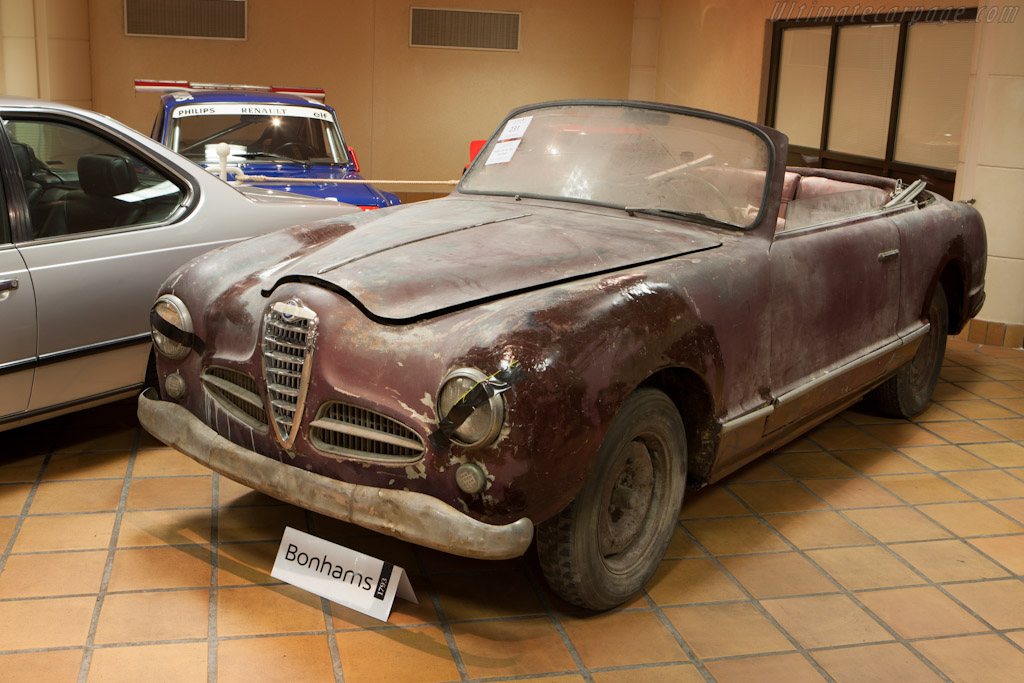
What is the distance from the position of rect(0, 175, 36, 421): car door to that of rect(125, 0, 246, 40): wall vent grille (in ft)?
25.9

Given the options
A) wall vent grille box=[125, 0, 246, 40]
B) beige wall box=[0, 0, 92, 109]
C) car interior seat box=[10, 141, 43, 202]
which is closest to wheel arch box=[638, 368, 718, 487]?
car interior seat box=[10, 141, 43, 202]

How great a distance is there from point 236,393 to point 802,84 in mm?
7499

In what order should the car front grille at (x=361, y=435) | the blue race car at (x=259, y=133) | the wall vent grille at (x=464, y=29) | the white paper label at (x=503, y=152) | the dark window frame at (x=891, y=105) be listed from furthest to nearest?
the wall vent grille at (x=464, y=29)
the dark window frame at (x=891, y=105)
the blue race car at (x=259, y=133)
the white paper label at (x=503, y=152)
the car front grille at (x=361, y=435)

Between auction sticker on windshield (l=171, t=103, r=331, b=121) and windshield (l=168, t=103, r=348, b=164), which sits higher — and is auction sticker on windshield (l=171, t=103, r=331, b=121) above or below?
above

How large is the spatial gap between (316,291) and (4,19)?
8201 millimetres

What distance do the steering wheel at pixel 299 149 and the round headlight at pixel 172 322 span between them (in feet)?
13.3

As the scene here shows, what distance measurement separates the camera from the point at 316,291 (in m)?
2.85

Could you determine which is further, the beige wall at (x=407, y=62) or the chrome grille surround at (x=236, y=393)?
the beige wall at (x=407, y=62)

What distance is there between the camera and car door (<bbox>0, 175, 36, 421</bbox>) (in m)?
3.48

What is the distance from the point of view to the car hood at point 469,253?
9.30 feet

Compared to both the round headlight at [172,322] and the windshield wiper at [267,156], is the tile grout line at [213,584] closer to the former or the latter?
the round headlight at [172,322]

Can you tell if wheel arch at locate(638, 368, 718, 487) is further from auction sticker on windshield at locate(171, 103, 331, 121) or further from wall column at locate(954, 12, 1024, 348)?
auction sticker on windshield at locate(171, 103, 331, 121)

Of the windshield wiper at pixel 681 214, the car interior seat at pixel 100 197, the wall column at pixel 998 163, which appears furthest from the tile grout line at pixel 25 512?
the wall column at pixel 998 163

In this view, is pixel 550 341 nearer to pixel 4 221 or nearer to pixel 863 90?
pixel 4 221
